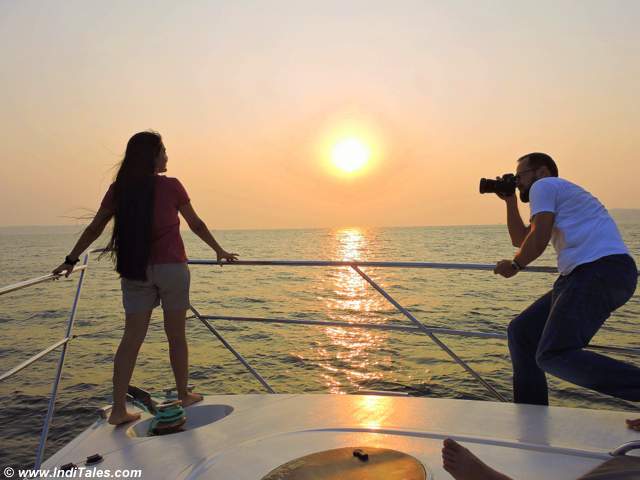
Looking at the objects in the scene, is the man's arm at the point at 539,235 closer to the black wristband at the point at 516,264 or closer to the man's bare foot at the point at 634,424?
the black wristband at the point at 516,264

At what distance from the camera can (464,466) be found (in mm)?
1396

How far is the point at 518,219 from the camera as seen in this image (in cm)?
276

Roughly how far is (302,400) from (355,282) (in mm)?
17165

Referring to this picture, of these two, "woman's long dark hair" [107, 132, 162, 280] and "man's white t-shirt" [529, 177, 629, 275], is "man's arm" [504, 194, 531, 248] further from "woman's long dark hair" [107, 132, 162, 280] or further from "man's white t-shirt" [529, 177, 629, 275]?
"woman's long dark hair" [107, 132, 162, 280]

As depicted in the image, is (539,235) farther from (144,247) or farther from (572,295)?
(144,247)

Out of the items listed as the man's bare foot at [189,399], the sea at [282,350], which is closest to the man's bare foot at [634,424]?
the sea at [282,350]

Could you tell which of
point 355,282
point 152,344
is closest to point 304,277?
point 355,282

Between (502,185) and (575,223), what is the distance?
1.97 feet

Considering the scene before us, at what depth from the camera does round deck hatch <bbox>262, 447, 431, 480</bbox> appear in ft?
4.94

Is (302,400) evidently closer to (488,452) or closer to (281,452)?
(281,452)

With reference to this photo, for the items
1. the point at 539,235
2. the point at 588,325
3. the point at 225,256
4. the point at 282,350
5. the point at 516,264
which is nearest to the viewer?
the point at 588,325

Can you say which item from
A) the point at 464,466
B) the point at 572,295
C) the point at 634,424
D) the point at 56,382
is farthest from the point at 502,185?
the point at 56,382

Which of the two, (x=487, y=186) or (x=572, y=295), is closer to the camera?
(x=572, y=295)

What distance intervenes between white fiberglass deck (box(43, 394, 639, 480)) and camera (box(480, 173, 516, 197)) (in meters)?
1.14
